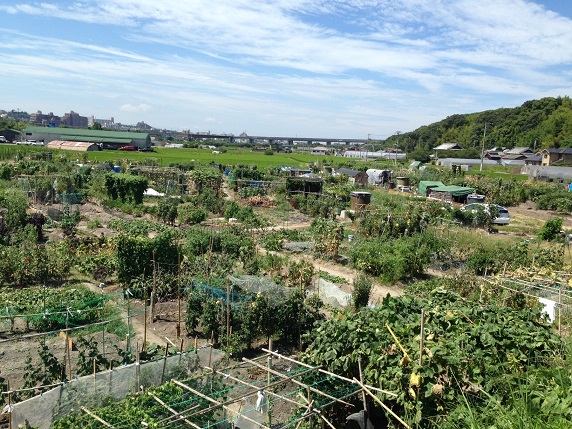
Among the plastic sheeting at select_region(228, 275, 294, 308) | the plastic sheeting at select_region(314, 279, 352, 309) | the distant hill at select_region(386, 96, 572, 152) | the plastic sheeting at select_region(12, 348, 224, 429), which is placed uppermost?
the distant hill at select_region(386, 96, 572, 152)

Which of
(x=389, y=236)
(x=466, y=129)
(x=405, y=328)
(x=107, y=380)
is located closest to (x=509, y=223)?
(x=389, y=236)

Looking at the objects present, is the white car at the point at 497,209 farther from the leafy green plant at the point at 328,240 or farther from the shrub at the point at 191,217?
the shrub at the point at 191,217

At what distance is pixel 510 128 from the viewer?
263 feet

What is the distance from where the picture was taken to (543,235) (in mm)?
19406

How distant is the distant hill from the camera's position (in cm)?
6994

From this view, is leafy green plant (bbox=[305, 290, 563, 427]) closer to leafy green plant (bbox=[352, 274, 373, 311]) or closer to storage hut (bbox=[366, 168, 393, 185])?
leafy green plant (bbox=[352, 274, 373, 311])

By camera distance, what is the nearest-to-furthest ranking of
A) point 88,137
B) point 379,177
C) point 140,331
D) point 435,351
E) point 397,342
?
point 435,351, point 397,342, point 140,331, point 379,177, point 88,137

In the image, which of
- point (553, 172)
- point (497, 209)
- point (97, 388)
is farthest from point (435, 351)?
point (553, 172)

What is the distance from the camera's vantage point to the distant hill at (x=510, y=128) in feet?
229

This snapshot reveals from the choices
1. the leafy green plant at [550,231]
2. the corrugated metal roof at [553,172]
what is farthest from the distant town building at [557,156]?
the leafy green plant at [550,231]

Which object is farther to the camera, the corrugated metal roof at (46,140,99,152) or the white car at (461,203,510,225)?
the corrugated metal roof at (46,140,99,152)

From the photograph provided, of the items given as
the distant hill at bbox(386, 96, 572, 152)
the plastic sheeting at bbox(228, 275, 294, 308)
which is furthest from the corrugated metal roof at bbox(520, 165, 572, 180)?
the plastic sheeting at bbox(228, 275, 294, 308)

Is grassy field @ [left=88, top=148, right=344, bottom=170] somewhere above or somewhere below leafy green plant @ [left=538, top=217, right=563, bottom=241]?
below

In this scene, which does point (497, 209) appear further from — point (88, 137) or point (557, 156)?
point (88, 137)
